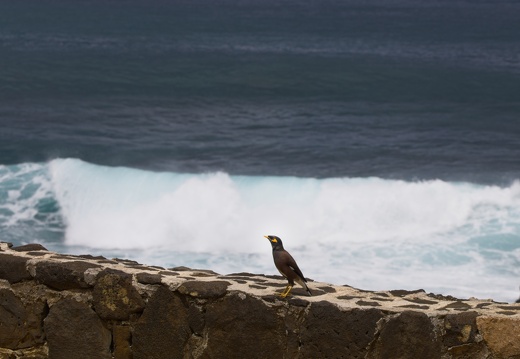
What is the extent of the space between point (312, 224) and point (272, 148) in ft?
32.9

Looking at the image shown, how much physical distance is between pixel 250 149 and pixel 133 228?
10054 mm

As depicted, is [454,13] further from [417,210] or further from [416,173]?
[417,210]

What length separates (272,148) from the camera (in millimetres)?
35250

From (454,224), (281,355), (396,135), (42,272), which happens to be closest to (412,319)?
(281,355)

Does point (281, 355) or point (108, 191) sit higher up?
point (108, 191)

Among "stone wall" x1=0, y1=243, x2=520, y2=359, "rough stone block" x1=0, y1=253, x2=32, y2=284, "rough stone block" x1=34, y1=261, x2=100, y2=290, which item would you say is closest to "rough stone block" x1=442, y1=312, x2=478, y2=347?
"stone wall" x1=0, y1=243, x2=520, y2=359

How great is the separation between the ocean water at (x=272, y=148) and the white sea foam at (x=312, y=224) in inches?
2.5

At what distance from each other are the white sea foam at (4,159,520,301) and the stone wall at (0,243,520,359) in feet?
38.0

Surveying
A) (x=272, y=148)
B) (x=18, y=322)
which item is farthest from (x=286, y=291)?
(x=272, y=148)

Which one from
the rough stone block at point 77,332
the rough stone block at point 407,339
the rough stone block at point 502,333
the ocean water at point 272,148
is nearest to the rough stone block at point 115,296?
the rough stone block at point 77,332

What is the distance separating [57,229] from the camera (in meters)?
25.6

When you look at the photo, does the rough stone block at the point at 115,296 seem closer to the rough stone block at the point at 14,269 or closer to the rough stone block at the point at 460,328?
the rough stone block at the point at 14,269

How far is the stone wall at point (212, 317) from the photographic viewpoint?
7.77m

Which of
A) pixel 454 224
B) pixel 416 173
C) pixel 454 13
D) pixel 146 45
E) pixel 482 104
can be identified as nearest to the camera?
pixel 454 224
